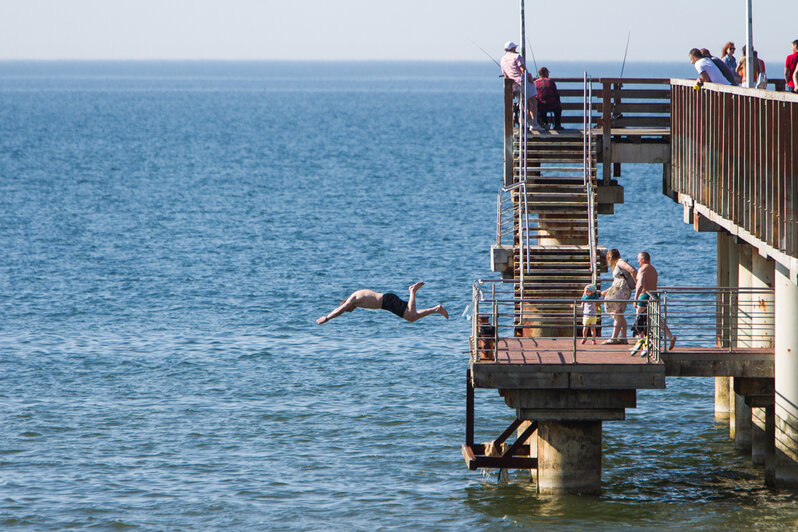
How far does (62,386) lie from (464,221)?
3730 cm

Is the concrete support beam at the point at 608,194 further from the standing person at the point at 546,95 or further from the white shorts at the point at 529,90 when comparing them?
the white shorts at the point at 529,90

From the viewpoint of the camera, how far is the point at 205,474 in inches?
1036

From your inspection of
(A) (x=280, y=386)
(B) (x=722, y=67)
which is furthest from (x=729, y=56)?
(A) (x=280, y=386)

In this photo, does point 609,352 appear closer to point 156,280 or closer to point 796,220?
point 796,220

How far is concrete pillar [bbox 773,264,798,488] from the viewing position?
67.7 ft

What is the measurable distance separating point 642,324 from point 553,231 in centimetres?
608

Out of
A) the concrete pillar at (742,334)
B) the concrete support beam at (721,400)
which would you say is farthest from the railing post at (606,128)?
the concrete support beam at (721,400)

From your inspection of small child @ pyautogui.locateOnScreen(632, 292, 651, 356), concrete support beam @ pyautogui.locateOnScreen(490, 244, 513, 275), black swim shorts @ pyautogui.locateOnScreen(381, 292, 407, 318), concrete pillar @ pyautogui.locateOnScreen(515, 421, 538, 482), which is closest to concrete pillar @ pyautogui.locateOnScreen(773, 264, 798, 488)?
small child @ pyautogui.locateOnScreen(632, 292, 651, 356)

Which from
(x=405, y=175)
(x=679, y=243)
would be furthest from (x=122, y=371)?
(x=405, y=175)

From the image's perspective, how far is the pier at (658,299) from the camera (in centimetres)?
2084

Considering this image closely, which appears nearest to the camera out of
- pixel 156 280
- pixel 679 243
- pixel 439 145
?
pixel 156 280

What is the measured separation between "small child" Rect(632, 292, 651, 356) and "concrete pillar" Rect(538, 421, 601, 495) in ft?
4.70

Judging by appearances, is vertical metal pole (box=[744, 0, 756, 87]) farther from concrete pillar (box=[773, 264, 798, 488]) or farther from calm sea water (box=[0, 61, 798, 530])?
calm sea water (box=[0, 61, 798, 530])

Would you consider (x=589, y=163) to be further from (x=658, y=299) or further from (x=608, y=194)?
(x=658, y=299)
